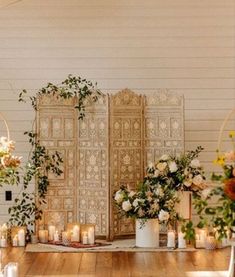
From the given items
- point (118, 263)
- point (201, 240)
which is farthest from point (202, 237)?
point (118, 263)

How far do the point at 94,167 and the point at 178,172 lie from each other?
3.43 ft

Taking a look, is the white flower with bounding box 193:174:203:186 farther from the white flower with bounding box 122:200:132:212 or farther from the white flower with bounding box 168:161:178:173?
the white flower with bounding box 122:200:132:212

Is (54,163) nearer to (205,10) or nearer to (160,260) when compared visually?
(160,260)

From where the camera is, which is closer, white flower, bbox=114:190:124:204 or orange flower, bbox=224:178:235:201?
orange flower, bbox=224:178:235:201

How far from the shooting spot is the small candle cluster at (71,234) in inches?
326

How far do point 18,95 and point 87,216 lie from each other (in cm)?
195

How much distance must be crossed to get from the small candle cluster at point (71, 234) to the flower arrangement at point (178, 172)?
3.26 feet

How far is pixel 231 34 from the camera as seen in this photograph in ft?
30.8

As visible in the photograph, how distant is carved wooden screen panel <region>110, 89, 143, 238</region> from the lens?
27.8 ft

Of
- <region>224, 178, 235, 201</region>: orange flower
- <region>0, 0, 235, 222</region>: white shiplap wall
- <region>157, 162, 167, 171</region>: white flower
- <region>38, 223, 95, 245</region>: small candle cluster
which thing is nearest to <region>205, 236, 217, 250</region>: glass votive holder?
<region>157, 162, 167, 171</region>: white flower

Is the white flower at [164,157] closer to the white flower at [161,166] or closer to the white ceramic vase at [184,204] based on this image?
the white flower at [161,166]

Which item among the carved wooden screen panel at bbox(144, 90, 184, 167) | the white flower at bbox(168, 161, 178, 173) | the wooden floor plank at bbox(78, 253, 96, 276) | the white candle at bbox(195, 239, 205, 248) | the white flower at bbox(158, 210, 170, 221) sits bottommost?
the wooden floor plank at bbox(78, 253, 96, 276)

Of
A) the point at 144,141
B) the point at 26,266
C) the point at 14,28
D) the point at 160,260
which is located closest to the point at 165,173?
the point at 144,141

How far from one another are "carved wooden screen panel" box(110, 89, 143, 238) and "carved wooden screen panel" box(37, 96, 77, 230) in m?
0.48
